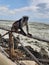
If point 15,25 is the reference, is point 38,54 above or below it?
below

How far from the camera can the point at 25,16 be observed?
6680 millimetres

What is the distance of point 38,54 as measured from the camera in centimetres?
1198

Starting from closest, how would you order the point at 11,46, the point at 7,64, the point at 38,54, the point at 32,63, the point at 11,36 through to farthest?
the point at 7,64 → the point at 11,36 → the point at 11,46 → the point at 32,63 → the point at 38,54

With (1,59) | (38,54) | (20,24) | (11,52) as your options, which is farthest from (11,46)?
(38,54)

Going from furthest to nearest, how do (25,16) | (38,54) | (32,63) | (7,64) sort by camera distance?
(38,54)
(25,16)
(32,63)
(7,64)

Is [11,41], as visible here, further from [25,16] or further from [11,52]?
[25,16]

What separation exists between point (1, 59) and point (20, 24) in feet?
18.4

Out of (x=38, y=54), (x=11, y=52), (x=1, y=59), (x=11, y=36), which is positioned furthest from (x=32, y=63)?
(x=38, y=54)

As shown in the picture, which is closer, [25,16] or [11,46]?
[11,46]

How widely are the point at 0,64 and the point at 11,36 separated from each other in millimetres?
3478

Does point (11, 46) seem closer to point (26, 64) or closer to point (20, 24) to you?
point (26, 64)

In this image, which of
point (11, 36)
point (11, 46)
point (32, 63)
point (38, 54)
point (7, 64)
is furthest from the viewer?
point (38, 54)

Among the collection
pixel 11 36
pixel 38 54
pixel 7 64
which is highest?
pixel 7 64

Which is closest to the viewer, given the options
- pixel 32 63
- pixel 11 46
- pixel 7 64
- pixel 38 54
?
pixel 7 64
